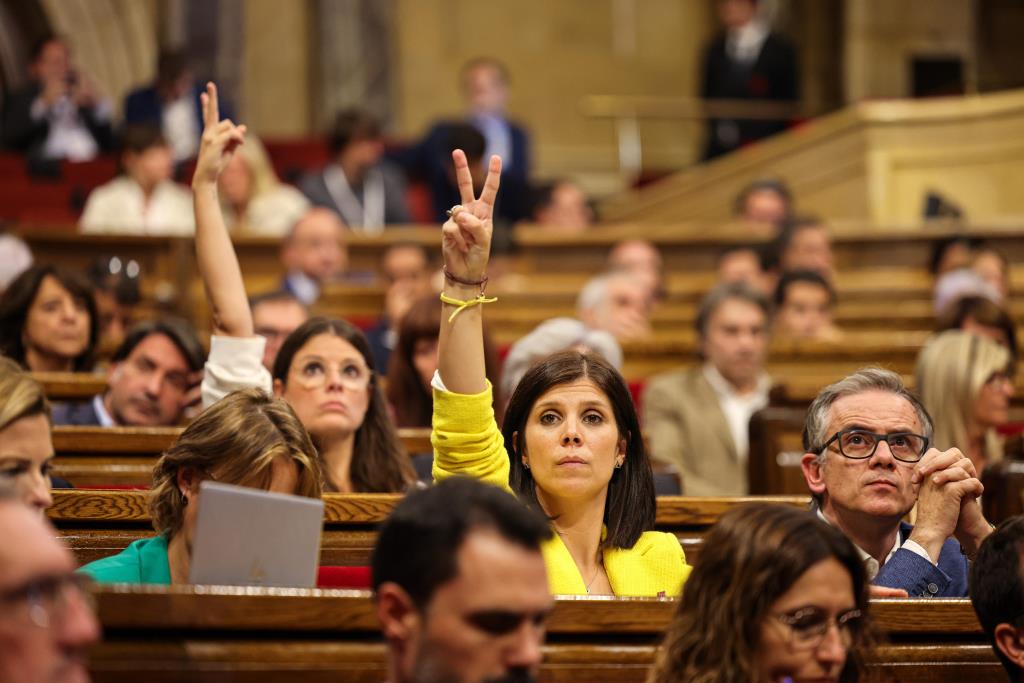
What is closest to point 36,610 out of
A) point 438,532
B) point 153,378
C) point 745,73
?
point 438,532

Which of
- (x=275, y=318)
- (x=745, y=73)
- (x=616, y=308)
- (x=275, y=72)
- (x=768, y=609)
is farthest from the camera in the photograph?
(x=275, y=72)

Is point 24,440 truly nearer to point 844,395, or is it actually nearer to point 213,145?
point 213,145

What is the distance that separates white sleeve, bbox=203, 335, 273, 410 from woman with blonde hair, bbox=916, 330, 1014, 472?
5.02ft

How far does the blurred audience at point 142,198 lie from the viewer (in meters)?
6.57

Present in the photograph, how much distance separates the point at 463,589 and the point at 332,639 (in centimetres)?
41

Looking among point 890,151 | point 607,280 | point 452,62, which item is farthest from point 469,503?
point 452,62

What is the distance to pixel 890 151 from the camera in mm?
7570

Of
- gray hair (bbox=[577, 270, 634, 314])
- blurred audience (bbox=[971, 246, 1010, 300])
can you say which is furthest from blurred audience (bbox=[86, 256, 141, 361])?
blurred audience (bbox=[971, 246, 1010, 300])

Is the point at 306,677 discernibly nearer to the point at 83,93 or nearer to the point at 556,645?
the point at 556,645

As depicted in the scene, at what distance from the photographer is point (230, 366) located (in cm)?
317

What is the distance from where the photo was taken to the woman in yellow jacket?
2454mm

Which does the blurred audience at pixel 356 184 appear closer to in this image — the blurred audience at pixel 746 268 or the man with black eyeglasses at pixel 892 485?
the blurred audience at pixel 746 268

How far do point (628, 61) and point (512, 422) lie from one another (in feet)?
24.8

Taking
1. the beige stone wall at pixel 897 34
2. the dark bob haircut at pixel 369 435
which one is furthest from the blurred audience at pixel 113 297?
the beige stone wall at pixel 897 34
